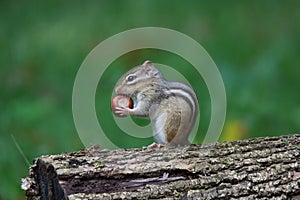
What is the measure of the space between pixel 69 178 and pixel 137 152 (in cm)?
46

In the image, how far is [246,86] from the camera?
8.45 m

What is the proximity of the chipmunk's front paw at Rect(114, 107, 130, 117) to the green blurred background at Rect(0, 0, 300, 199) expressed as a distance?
48.2 inches

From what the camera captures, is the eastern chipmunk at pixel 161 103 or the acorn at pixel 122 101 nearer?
the eastern chipmunk at pixel 161 103

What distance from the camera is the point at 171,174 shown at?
160 inches

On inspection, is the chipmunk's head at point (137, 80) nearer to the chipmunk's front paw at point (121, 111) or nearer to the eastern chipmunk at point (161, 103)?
the eastern chipmunk at point (161, 103)

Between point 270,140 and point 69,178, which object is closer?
point 69,178

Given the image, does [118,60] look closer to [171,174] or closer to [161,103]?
[161,103]

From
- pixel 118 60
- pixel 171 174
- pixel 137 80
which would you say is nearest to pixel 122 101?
pixel 137 80

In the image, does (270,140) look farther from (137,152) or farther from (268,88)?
(268,88)

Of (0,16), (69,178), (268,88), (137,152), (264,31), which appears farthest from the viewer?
(0,16)

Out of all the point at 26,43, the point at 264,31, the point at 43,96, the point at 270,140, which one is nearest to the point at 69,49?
the point at 26,43

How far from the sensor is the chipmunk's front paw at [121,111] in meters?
4.79

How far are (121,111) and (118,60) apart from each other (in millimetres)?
4685

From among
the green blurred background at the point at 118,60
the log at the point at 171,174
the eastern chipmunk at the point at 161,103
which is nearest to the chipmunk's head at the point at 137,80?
the eastern chipmunk at the point at 161,103
